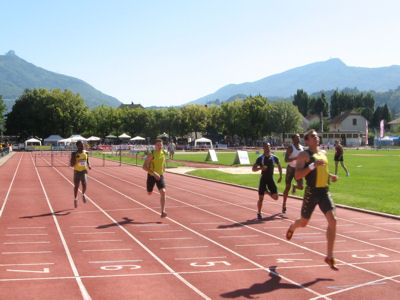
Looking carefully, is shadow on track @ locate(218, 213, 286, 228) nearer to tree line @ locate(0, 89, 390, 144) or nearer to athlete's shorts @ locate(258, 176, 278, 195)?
athlete's shorts @ locate(258, 176, 278, 195)

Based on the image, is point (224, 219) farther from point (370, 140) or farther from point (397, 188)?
point (370, 140)

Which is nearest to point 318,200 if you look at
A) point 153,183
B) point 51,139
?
point 153,183

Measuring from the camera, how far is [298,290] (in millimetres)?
5922

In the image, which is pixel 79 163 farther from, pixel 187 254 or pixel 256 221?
pixel 187 254

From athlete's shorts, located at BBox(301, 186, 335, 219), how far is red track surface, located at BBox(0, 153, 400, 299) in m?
0.94

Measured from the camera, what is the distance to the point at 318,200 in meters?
6.84

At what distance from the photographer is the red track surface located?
5.94 m

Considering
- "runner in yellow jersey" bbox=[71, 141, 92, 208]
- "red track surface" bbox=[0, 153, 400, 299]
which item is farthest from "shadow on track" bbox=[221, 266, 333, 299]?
"runner in yellow jersey" bbox=[71, 141, 92, 208]

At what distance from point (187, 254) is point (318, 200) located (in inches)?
98.0

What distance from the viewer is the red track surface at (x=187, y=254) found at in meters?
5.94

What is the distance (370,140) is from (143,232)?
10688cm

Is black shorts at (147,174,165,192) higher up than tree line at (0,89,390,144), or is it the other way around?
tree line at (0,89,390,144)

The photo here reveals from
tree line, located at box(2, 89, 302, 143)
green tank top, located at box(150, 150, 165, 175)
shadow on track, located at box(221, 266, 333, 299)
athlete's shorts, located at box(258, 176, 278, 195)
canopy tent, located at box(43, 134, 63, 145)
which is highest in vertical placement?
tree line, located at box(2, 89, 302, 143)

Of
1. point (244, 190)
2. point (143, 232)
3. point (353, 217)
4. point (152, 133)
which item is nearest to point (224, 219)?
point (143, 232)
